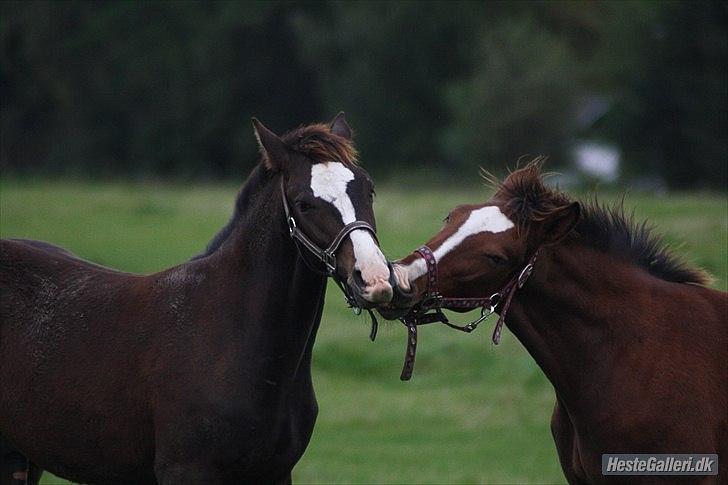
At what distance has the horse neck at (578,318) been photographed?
5430 mm

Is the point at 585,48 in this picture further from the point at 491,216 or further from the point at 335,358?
the point at 491,216

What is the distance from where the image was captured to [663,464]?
5.17 m

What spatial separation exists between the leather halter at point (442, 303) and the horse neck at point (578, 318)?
0.09 metres

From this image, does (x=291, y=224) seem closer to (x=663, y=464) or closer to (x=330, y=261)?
(x=330, y=261)

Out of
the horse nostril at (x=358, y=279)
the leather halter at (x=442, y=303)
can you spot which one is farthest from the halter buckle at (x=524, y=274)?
the horse nostril at (x=358, y=279)

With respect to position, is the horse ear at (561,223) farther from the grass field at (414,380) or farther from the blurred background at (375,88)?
the blurred background at (375,88)

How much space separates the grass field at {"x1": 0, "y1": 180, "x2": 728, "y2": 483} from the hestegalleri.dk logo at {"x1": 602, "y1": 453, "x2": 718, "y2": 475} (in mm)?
1385

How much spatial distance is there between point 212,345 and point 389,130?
159 ft

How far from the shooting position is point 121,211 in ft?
95.8

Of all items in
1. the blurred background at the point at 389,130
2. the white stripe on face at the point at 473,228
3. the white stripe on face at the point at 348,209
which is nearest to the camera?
the white stripe on face at the point at 348,209

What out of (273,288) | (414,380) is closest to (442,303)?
(273,288)

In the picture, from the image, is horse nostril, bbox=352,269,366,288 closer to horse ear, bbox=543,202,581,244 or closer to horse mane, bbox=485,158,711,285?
horse mane, bbox=485,158,711,285

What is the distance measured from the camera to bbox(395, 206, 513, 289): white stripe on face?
5250 mm

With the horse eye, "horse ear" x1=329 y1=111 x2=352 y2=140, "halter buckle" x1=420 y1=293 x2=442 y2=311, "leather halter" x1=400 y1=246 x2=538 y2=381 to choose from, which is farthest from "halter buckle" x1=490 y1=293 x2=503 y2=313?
"horse ear" x1=329 y1=111 x2=352 y2=140
